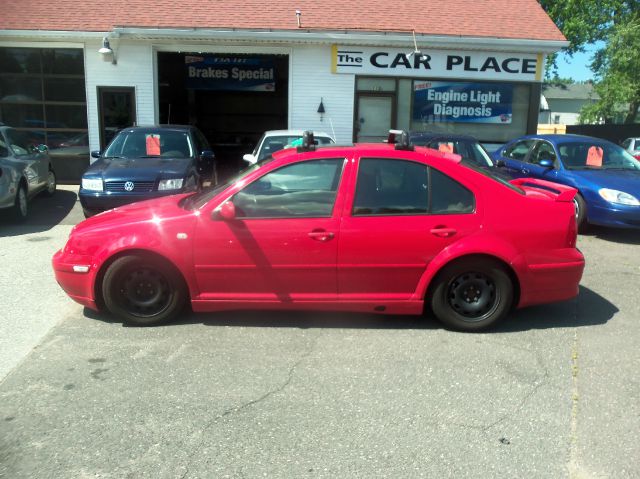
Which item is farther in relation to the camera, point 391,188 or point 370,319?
point 370,319

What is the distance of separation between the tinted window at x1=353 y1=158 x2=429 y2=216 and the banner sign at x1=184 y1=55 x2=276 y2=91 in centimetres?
1390

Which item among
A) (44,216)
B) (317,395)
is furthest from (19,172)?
(317,395)

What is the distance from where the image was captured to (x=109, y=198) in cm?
826

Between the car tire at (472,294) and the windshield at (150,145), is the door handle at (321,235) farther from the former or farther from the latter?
the windshield at (150,145)

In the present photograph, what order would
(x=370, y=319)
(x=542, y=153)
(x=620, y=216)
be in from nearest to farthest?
1. (x=370, y=319)
2. (x=620, y=216)
3. (x=542, y=153)

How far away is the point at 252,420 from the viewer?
3.38 m

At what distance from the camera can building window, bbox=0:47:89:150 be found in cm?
1353

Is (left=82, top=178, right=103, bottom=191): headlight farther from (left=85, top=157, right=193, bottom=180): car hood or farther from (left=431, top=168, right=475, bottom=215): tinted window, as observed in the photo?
(left=431, top=168, right=475, bottom=215): tinted window

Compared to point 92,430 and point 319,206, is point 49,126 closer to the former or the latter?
point 319,206

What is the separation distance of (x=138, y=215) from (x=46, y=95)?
1071 centimetres

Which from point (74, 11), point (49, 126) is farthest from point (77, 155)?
point (74, 11)

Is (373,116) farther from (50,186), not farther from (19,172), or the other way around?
(19,172)

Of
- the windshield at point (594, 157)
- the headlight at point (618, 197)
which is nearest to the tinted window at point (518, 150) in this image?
the windshield at point (594, 157)

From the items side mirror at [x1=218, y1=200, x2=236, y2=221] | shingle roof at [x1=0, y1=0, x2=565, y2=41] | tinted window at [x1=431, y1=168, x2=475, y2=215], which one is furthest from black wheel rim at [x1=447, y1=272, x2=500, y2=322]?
shingle roof at [x1=0, y1=0, x2=565, y2=41]
